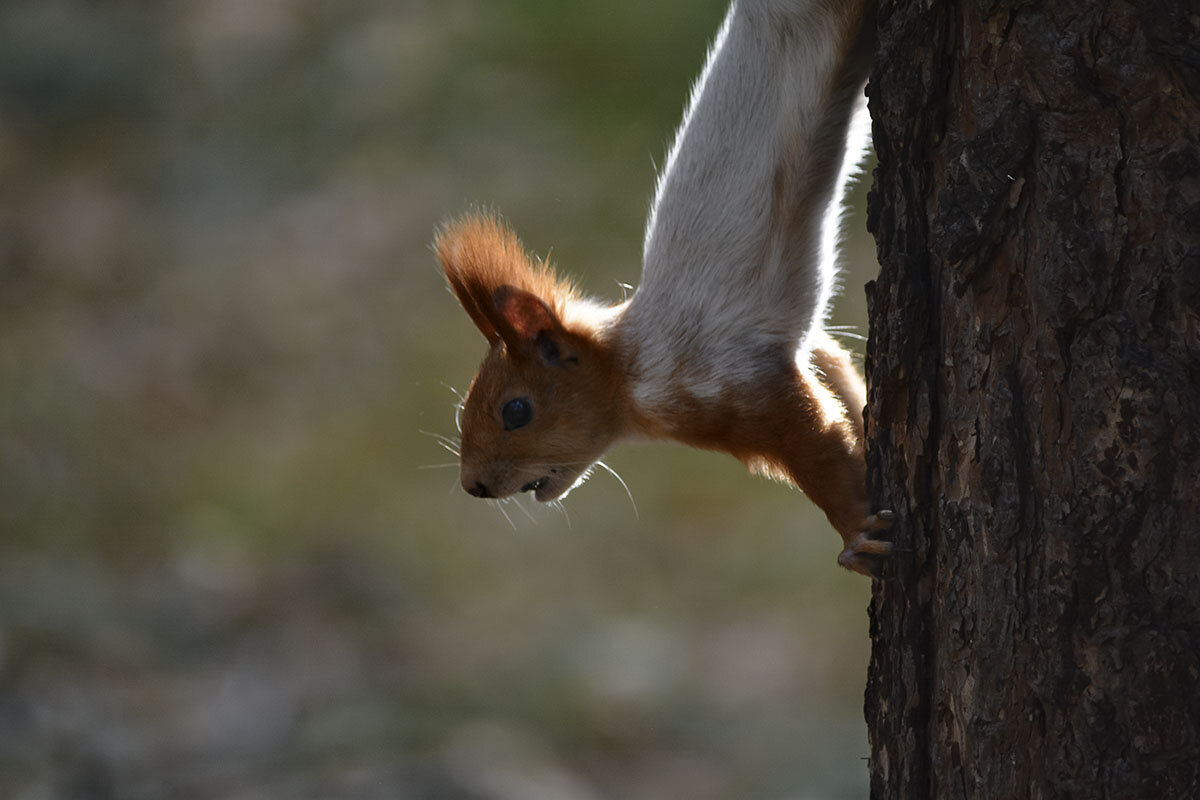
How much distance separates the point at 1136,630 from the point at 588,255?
461cm

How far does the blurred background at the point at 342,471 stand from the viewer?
4.16 meters

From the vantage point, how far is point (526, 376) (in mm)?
2186

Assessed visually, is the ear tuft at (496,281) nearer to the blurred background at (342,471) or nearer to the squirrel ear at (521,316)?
the squirrel ear at (521,316)

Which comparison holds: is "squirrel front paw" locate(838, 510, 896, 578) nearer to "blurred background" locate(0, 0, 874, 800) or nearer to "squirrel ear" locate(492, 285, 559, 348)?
"squirrel ear" locate(492, 285, 559, 348)

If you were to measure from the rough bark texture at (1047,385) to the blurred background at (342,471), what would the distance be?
2.05m

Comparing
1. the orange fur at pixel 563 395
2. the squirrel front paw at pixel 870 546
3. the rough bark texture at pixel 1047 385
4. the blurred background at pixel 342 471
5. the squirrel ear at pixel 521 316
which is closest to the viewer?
the rough bark texture at pixel 1047 385

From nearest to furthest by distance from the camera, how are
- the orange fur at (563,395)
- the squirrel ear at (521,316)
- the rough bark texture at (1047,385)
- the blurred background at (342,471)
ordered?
the rough bark texture at (1047,385), the orange fur at (563,395), the squirrel ear at (521,316), the blurred background at (342,471)

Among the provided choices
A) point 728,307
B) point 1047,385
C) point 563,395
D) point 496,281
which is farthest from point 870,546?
point 496,281

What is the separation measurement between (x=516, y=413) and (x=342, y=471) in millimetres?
3257

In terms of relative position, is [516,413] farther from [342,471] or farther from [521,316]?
[342,471]

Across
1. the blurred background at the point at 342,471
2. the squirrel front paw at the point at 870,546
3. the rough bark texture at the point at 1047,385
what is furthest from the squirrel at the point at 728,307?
the blurred background at the point at 342,471

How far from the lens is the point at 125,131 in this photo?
269 inches

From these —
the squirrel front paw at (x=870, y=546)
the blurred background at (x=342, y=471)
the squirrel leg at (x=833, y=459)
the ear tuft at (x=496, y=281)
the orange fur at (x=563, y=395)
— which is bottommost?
the squirrel front paw at (x=870, y=546)

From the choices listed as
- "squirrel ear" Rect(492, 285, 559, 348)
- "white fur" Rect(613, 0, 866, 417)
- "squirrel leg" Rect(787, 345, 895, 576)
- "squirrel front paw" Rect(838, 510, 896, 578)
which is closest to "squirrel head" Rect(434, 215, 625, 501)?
"squirrel ear" Rect(492, 285, 559, 348)
